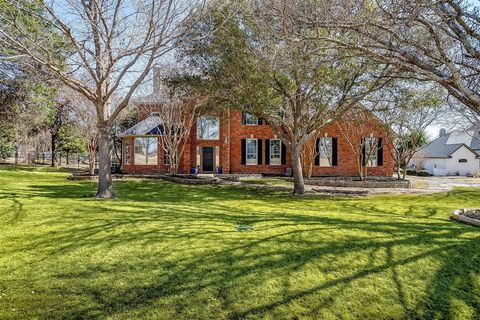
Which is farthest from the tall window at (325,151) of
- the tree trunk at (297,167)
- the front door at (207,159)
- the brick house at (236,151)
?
the tree trunk at (297,167)

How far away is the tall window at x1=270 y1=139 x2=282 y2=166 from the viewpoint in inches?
1061

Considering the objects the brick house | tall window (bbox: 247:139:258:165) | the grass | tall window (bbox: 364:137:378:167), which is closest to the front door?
the brick house

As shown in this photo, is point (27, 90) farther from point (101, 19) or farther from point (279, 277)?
point (279, 277)

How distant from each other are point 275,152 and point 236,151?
2.93 meters

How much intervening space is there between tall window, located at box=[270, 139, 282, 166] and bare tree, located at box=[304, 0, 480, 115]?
18.9m

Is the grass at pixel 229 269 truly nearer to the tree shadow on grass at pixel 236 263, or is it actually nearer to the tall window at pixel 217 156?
the tree shadow on grass at pixel 236 263

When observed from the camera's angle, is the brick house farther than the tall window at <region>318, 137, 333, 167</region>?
No

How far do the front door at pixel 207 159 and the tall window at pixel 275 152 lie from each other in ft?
14.9

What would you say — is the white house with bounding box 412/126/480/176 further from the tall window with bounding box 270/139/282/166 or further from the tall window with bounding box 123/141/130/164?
the tall window with bounding box 123/141/130/164

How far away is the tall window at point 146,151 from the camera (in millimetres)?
26250

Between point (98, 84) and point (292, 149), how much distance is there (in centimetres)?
873

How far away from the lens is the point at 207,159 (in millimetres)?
27234

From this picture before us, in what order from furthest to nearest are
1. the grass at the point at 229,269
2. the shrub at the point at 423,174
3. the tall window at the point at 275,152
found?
the shrub at the point at 423,174 < the tall window at the point at 275,152 < the grass at the point at 229,269

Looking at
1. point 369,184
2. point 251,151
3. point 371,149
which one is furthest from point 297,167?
point 251,151
